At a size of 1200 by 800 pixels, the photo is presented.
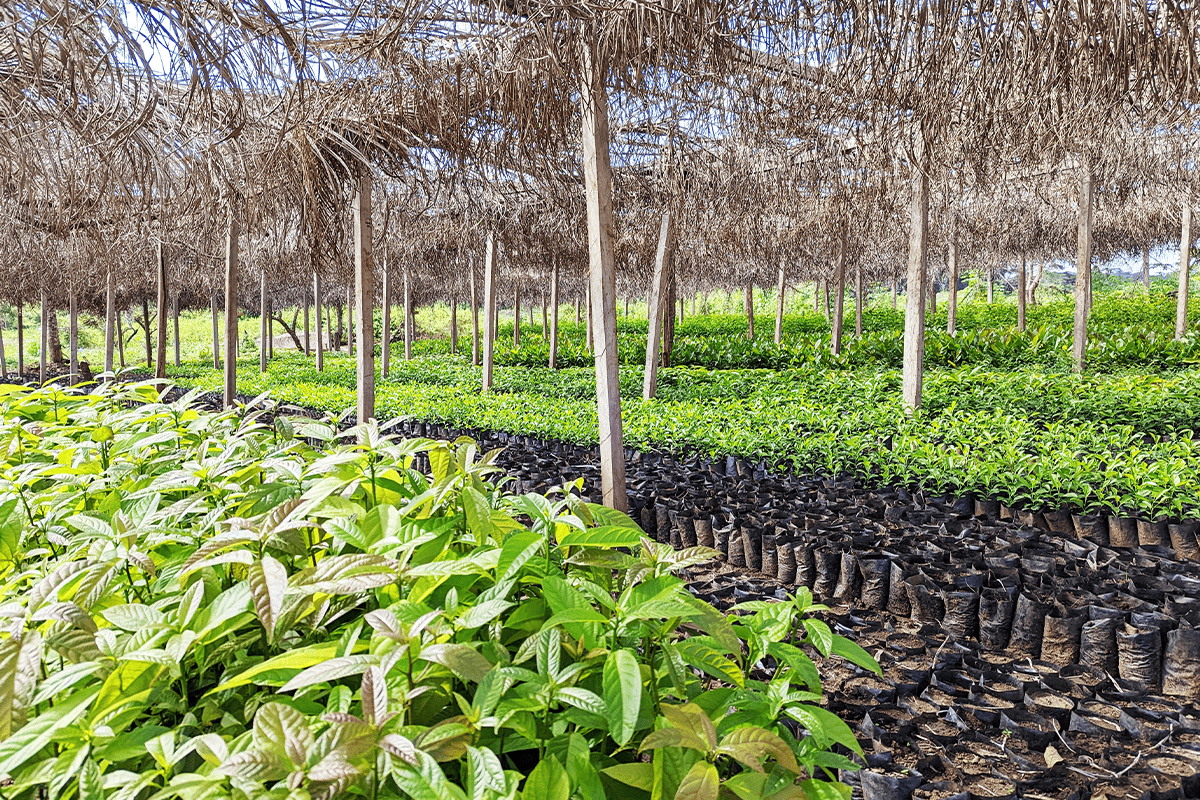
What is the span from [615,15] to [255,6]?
4.18 feet

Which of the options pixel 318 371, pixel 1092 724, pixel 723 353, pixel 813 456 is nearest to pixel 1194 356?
pixel 723 353

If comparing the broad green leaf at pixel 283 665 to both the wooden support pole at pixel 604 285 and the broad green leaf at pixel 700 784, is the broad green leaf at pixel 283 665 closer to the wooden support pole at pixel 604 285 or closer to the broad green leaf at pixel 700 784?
the broad green leaf at pixel 700 784

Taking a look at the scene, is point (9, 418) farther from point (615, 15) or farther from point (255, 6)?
point (615, 15)

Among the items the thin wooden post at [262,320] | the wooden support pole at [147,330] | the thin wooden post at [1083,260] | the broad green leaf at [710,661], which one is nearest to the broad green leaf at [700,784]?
the broad green leaf at [710,661]

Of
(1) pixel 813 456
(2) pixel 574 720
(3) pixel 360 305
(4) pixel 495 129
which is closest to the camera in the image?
(2) pixel 574 720

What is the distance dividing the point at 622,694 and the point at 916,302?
607 centimetres

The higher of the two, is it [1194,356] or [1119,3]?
[1119,3]

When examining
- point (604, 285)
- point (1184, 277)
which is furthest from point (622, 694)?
point (1184, 277)

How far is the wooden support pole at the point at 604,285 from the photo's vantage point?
351 cm

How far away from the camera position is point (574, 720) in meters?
0.73

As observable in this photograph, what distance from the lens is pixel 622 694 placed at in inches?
27.5

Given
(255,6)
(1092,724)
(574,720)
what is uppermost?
(255,6)

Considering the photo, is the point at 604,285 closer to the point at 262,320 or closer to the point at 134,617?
the point at 134,617

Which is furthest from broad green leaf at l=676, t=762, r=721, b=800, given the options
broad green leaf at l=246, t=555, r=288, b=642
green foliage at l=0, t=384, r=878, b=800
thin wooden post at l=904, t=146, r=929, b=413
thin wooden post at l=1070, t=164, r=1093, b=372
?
thin wooden post at l=1070, t=164, r=1093, b=372
